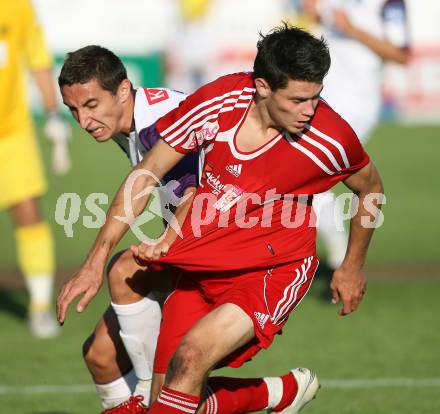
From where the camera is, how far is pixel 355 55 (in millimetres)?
9570

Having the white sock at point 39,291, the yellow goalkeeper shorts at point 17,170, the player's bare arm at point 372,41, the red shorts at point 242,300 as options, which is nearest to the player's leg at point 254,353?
the red shorts at point 242,300

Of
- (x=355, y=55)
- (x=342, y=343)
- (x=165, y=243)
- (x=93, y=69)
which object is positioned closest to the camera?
(x=165, y=243)

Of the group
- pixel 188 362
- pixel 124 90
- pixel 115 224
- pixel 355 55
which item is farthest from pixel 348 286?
pixel 355 55

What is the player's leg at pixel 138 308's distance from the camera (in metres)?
5.46

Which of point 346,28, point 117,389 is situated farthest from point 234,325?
point 346,28

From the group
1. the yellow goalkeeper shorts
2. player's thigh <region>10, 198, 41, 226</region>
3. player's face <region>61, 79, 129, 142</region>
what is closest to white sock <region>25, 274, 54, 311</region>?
player's thigh <region>10, 198, 41, 226</region>

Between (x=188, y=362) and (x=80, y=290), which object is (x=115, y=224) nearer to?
(x=80, y=290)

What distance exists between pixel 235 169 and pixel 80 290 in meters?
0.92

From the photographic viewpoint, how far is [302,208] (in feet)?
17.2

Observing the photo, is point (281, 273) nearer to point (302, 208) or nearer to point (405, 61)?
point (302, 208)

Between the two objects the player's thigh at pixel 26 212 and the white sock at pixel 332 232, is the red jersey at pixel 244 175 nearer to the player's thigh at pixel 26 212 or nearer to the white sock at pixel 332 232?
the player's thigh at pixel 26 212

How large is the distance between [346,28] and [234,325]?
15.9ft

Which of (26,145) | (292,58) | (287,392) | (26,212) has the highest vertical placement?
(292,58)

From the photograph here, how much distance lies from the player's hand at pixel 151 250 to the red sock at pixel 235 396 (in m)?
0.79
